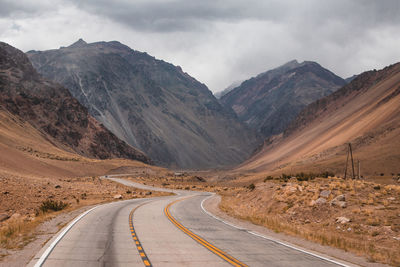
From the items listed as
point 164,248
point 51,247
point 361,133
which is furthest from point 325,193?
point 361,133

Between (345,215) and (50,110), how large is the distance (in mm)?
122830

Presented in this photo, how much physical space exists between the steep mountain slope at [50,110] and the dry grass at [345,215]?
97113mm

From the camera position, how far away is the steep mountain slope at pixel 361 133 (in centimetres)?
6253

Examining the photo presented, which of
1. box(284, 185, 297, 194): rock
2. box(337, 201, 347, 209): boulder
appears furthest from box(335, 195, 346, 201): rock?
box(284, 185, 297, 194): rock

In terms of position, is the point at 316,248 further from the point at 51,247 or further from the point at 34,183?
the point at 34,183

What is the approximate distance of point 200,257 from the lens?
10742 mm

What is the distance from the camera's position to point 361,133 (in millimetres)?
83812

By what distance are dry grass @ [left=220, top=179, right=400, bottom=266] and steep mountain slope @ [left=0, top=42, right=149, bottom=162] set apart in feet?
319

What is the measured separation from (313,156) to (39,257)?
284 feet

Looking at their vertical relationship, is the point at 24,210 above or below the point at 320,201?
below

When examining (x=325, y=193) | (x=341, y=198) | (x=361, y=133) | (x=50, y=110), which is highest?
(x=50, y=110)

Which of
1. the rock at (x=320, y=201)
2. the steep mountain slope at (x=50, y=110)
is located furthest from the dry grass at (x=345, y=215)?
the steep mountain slope at (x=50, y=110)

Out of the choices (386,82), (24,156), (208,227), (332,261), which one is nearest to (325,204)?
(208,227)

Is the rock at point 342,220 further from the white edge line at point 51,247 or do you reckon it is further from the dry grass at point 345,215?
the white edge line at point 51,247
